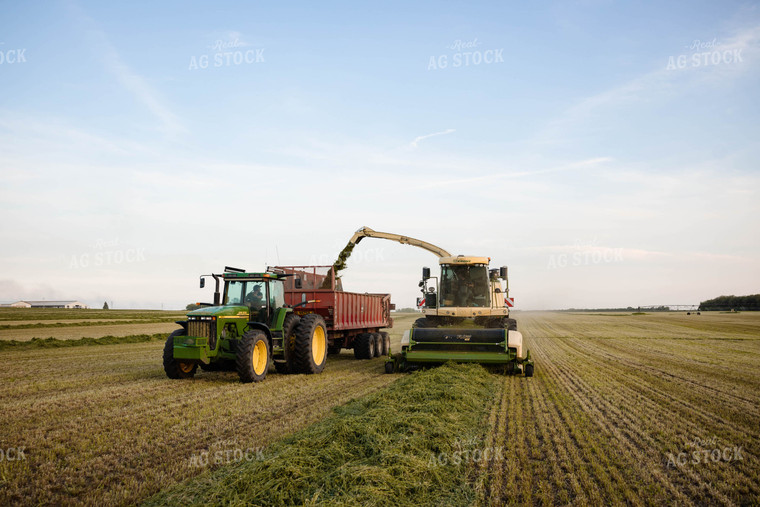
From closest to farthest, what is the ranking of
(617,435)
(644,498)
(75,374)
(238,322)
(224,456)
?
(644,498)
(224,456)
(617,435)
(238,322)
(75,374)

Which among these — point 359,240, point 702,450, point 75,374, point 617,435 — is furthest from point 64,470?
point 359,240

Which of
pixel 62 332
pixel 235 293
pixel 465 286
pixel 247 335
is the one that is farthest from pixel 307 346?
pixel 62 332

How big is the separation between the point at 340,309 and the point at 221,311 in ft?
12.8

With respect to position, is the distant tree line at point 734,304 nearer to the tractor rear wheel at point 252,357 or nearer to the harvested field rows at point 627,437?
the harvested field rows at point 627,437

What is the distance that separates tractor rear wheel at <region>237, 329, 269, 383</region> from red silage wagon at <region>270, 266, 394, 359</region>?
1.70m

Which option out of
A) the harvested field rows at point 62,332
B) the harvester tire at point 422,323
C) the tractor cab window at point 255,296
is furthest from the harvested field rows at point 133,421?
the harvested field rows at point 62,332

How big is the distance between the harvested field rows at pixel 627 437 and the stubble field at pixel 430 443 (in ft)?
0.07

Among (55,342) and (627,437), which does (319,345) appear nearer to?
(627,437)

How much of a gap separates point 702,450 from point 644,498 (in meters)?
1.89

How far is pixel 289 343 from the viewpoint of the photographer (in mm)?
11469

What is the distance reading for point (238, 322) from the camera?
10.6 m

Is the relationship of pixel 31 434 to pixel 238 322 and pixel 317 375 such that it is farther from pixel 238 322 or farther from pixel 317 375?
pixel 317 375

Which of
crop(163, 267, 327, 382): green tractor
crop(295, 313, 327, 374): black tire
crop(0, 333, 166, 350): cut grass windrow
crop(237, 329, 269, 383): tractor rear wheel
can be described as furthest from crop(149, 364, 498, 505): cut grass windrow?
crop(0, 333, 166, 350): cut grass windrow

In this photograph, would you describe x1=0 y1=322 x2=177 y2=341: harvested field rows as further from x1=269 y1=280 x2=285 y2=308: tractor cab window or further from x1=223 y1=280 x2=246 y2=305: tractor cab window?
x1=269 y1=280 x2=285 y2=308: tractor cab window
